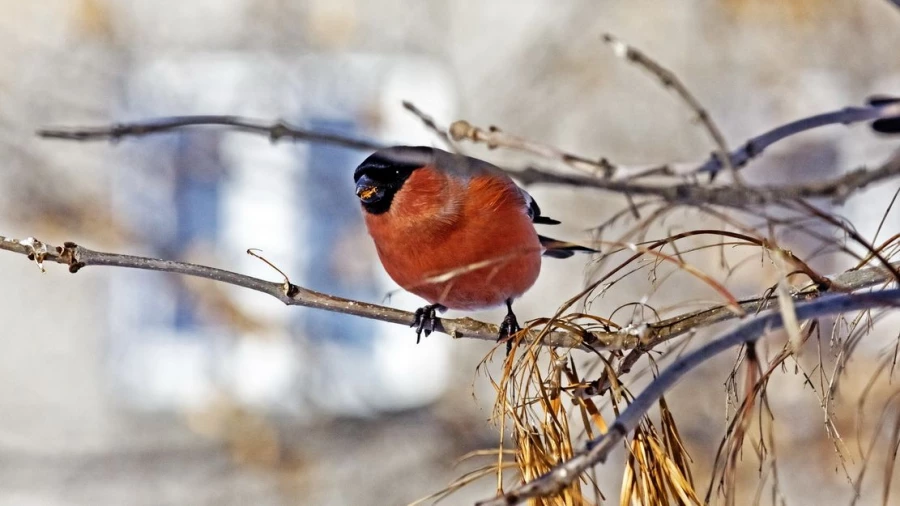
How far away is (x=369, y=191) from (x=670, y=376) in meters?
0.91

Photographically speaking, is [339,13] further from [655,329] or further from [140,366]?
[655,329]

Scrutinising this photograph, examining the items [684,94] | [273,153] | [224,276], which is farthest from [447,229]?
[273,153]

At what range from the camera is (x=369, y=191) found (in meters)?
1.36

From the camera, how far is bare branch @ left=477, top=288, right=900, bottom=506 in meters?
0.46

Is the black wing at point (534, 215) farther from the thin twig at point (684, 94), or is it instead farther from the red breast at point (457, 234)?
the thin twig at point (684, 94)

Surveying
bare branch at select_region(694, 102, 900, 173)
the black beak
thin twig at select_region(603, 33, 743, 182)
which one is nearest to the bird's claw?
the black beak

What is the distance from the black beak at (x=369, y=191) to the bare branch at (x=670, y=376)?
902 mm

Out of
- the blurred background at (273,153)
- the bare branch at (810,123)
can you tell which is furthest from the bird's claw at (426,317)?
the blurred background at (273,153)

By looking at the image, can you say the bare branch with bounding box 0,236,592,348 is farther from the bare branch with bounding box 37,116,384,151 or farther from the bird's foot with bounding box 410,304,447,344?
the bird's foot with bounding box 410,304,447,344

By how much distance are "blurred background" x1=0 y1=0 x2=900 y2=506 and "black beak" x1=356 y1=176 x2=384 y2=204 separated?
1.15m

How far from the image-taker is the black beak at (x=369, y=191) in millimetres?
1362

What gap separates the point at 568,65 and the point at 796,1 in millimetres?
→ 689

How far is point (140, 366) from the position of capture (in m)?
2.57

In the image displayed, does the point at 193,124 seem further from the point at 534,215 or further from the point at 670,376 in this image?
the point at 534,215
